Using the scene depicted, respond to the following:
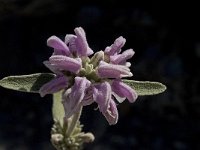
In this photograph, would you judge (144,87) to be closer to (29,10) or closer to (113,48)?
(113,48)

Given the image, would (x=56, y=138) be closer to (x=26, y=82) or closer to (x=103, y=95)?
(x=26, y=82)

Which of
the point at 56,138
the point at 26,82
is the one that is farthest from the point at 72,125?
the point at 26,82

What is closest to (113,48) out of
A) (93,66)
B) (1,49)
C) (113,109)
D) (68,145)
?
(93,66)

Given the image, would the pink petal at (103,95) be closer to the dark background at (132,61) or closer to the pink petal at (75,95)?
the pink petal at (75,95)

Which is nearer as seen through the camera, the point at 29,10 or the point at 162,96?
the point at 162,96

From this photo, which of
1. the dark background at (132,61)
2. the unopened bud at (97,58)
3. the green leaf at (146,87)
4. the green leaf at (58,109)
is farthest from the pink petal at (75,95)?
the dark background at (132,61)

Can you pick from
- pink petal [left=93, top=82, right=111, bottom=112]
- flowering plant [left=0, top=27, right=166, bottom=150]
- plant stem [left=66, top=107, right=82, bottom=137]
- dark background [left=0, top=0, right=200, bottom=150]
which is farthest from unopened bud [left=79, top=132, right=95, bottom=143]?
dark background [left=0, top=0, right=200, bottom=150]

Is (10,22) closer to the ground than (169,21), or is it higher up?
higher up
